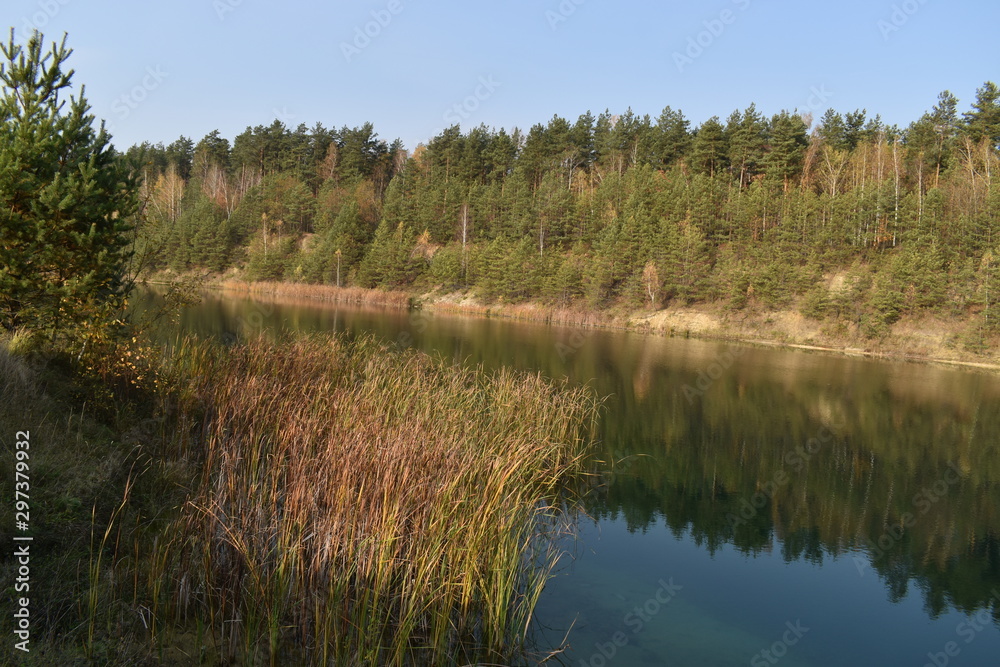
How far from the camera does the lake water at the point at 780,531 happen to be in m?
6.31

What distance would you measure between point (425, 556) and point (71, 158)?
22.5ft

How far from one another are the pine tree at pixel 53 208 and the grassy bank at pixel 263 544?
83 centimetres

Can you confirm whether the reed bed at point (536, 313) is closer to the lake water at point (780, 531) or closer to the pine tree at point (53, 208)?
the lake water at point (780, 531)

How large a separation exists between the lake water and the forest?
18994mm

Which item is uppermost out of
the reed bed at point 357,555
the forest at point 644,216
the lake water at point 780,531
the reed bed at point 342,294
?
the forest at point 644,216

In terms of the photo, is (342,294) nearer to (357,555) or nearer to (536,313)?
(536,313)

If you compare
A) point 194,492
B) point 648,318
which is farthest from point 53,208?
point 648,318

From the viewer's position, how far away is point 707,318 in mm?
39562

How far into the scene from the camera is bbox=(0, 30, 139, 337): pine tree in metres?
7.10

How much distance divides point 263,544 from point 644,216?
142 ft

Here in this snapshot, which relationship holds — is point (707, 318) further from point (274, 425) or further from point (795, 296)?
point (274, 425)

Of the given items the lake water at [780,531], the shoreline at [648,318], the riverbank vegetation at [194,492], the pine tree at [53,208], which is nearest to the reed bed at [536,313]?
the shoreline at [648,318]

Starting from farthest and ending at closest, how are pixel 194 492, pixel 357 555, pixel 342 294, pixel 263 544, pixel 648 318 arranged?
pixel 342 294, pixel 648 318, pixel 194 492, pixel 263 544, pixel 357 555

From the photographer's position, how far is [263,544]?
5.00 meters
